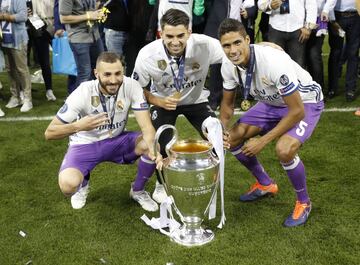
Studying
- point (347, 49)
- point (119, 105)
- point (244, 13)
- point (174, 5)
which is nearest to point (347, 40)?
point (347, 49)

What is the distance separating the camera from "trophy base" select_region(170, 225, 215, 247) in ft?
10.9

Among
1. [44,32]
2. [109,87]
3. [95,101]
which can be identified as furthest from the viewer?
[44,32]

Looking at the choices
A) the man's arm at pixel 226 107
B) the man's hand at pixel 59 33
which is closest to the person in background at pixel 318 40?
the man's arm at pixel 226 107

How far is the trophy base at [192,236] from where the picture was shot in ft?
10.9

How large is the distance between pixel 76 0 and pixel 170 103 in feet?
9.05

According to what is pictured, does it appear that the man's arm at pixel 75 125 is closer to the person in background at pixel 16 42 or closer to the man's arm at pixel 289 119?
the man's arm at pixel 289 119

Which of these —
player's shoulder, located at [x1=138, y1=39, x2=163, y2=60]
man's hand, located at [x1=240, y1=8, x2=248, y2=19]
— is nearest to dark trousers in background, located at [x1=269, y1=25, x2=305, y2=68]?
man's hand, located at [x1=240, y1=8, x2=248, y2=19]

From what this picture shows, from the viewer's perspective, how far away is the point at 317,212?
371cm

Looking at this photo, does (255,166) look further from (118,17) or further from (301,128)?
(118,17)

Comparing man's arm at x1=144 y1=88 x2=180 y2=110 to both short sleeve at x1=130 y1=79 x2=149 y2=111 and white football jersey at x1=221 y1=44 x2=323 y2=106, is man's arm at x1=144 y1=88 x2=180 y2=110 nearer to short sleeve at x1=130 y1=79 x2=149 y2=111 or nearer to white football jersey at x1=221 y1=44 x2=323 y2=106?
short sleeve at x1=130 y1=79 x2=149 y2=111

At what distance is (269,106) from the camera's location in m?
3.94

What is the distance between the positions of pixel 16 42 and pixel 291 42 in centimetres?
365

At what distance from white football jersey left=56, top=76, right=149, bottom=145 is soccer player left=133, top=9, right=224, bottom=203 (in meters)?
0.18

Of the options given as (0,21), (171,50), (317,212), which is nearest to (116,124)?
(171,50)
